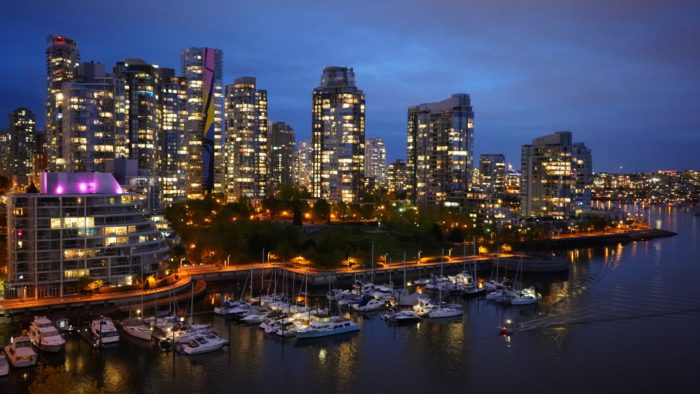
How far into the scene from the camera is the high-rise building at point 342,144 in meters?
113

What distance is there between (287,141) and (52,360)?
495 ft

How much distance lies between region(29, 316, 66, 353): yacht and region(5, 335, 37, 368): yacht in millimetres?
1015

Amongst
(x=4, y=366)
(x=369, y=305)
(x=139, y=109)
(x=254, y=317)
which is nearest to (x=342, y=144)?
(x=139, y=109)

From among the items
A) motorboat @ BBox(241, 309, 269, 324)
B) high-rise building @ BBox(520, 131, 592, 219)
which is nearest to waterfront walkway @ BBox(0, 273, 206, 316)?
motorboat @ BBox(241, 309, 269, 324)

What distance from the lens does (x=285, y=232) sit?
6944 cm

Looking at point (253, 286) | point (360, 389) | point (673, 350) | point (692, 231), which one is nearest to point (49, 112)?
point (253, 286)

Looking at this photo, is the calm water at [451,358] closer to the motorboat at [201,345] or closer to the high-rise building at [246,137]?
the motorboat at [201,345]

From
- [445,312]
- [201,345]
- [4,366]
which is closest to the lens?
[4,366]

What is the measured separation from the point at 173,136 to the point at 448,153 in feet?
177

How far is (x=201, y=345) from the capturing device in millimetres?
36250

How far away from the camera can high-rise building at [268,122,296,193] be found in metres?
172

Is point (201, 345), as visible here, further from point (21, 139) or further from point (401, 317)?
point (21, 139)

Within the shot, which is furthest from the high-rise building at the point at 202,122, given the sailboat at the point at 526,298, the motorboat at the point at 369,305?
the sailboat at the point at 526,298

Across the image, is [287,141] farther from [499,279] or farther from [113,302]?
[113,302]
